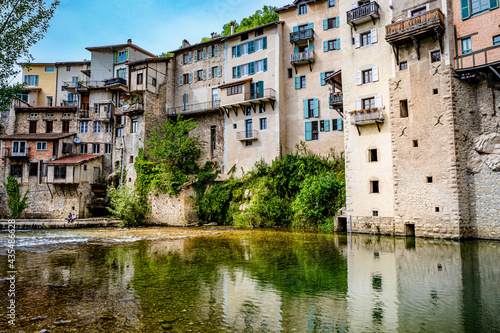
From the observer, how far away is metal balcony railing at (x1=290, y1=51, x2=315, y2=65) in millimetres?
32750

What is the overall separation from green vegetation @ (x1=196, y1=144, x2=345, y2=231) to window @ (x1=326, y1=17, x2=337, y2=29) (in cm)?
1200

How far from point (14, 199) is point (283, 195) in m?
30.8

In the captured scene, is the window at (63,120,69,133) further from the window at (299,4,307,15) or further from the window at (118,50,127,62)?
the window at (299,4,307,15)

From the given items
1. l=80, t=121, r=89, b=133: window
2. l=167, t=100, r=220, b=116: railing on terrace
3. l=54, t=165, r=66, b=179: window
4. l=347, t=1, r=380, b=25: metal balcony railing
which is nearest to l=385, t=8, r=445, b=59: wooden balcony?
l=347, t=1, r=380, b=25: metal balcony railing

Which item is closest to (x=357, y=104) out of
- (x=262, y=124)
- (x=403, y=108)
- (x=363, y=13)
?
(x=403, y=108)

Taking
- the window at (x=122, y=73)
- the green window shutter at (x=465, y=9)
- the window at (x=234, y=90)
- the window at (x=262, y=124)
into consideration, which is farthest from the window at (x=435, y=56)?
the window at (x=122, y=73)

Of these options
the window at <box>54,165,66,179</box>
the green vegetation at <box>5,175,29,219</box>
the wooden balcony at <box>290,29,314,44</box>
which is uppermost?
the wooden balcony at <box>290,29,314,44</box>

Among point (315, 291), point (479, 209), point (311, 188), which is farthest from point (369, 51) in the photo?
point (315, 291)

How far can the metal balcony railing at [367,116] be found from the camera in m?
22.4

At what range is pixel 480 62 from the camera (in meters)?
18.8

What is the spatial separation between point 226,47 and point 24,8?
24.2 meters

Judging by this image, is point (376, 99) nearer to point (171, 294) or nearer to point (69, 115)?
point (171, 294)

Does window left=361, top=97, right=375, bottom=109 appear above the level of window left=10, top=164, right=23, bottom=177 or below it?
above

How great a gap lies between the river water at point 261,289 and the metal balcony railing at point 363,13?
51.5 feet
